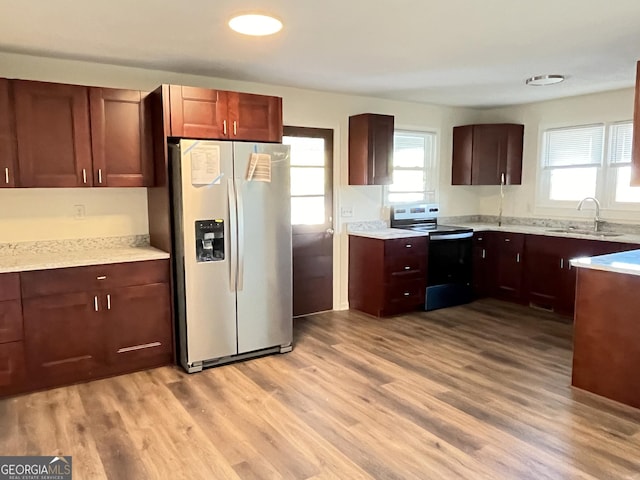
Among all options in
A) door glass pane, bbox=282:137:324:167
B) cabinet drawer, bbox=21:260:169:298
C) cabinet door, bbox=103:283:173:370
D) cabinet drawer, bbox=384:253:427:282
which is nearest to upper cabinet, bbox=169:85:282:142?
door glass pane, bbox=282:137:324:167

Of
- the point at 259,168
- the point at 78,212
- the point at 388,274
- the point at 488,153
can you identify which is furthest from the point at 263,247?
the point at 488,153

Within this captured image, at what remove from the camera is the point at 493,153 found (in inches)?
225

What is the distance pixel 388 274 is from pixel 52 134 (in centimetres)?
314

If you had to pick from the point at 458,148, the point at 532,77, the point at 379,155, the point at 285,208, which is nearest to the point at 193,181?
the point at 285,208

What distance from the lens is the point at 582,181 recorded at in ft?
17.3

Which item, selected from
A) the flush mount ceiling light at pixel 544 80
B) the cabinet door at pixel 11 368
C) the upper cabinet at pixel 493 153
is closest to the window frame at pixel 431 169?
the upper cabinet at pixel 493 153

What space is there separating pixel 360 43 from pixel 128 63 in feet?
5.97

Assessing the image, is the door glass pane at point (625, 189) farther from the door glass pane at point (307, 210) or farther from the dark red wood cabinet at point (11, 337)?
the dark red wood cabinet at point (11, 337)

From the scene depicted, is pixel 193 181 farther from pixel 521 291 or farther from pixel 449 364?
pixel 521 291

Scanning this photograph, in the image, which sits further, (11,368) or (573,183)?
(573,183)

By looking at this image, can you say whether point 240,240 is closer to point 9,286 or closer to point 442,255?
point 9,286

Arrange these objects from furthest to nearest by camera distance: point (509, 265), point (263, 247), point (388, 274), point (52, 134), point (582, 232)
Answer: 1. point (509, 265)
2. point (582, 232)
3. point (388, 274)
4. point (263, 247)
5. point (52, 134)

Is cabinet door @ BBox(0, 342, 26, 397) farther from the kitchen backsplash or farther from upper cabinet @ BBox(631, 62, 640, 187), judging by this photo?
upper cabinet @ BBox(631, 62, 640, 187)

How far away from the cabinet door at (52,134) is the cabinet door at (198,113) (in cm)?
61
